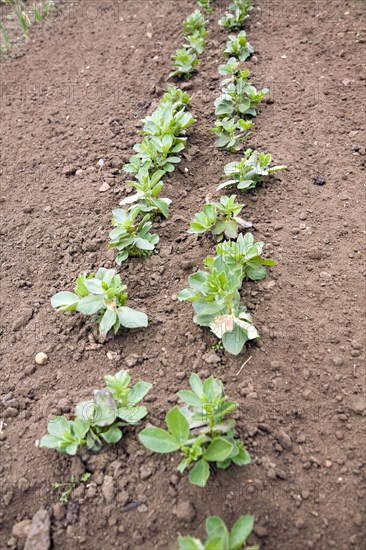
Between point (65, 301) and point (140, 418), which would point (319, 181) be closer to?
point (65, 301)

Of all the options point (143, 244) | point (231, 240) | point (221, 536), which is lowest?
point (231, 240)

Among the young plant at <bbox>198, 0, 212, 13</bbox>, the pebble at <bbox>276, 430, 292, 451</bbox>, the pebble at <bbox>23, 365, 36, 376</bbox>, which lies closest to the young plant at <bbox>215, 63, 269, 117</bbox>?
the young plant at <bbox>198, 0, 212, 13</bbox>

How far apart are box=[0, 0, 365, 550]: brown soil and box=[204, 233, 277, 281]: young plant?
0.07 m

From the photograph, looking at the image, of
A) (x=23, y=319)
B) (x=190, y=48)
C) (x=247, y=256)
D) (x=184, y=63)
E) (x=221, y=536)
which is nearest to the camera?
(x=221, y=536)

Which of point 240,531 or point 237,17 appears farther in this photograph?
point 237,17

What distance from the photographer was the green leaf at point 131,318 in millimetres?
2414

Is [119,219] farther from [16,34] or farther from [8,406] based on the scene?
[16,34]

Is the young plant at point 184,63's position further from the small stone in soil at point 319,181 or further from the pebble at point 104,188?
the small stone in soil at point 319,181

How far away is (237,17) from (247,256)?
3.02 m

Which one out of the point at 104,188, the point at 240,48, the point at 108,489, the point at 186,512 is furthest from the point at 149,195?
the point at 240,48

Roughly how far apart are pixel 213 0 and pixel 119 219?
3455 mm

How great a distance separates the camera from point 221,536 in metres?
1.61

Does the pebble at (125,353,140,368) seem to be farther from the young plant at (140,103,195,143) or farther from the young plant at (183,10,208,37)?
the young plant at (183,10,208,37)

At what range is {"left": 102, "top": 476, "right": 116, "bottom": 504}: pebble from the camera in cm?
192
